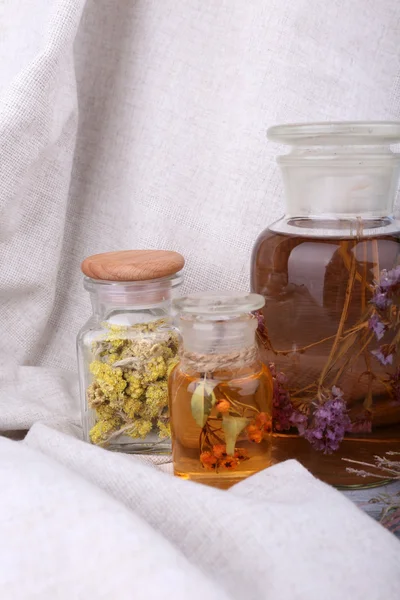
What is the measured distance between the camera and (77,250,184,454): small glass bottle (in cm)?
83

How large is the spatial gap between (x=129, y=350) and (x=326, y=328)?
201mm

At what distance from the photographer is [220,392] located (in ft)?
2.39

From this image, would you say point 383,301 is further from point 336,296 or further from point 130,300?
point 130,300

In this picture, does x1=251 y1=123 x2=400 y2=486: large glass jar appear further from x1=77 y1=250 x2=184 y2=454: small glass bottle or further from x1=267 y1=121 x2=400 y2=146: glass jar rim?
x1=77 y1=250 x2=184 y2=454: small glass bottle

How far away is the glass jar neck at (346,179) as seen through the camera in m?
0.76

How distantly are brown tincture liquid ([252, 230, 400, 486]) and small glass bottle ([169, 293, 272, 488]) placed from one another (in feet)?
0.17

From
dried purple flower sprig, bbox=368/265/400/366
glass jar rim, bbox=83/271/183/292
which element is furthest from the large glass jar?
glass jar rim, bbox=83/271/183/292

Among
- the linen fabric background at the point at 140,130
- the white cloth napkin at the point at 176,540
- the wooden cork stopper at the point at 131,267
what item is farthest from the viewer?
the linen fabric background at the point at 140,130

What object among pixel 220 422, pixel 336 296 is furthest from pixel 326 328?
pixel 220 422

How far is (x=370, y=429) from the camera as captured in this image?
80cm

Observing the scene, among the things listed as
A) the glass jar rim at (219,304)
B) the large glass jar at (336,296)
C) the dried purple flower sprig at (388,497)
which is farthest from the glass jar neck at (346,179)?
the dried purple flower sprig at (388,497)

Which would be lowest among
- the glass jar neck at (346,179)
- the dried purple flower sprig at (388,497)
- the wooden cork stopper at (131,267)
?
the dried purple flower sprig at (388,497)

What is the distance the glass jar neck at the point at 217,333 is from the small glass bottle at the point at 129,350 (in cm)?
9

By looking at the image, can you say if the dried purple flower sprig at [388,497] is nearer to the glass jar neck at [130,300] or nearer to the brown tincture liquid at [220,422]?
the brown tincture liquid at [220,422]
